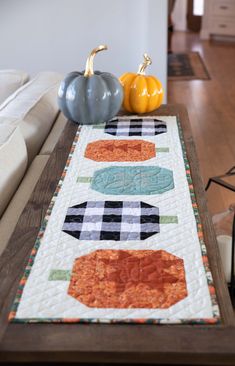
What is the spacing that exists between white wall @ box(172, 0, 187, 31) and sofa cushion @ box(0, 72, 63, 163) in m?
5.79

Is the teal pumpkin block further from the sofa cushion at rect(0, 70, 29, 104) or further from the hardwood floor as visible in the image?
the hardwood floor

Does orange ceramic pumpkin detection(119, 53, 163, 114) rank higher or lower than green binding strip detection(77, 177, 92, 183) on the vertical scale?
higher

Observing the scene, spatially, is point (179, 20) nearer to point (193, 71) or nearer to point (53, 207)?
point (193, 71)

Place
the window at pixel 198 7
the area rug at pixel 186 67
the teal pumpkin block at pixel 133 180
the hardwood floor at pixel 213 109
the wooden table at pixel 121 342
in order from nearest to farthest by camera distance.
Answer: the wooden table at pixel 121 342 → the teal pumpkin block at pixel 133 180 → the hardwood floor at pixel 213 109 → the area rug at pixel 186 67 → the window at pixel 198 7

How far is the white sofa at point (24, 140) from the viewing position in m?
1.46

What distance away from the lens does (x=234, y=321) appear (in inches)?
36.1

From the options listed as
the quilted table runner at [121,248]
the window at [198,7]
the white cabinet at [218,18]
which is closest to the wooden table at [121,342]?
the quilted table runner at [121,248]

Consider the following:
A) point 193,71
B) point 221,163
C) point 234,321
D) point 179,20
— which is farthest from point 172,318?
point 179,20

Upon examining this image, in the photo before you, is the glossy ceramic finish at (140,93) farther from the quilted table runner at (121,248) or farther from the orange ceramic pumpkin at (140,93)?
the quilted table runner at (121,248)

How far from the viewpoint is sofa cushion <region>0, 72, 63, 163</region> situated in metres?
1.90

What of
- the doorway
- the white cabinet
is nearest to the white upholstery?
the white cabinet

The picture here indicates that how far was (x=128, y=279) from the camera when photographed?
1.04m

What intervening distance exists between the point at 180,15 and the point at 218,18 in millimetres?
761

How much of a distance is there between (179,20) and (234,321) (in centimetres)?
733
